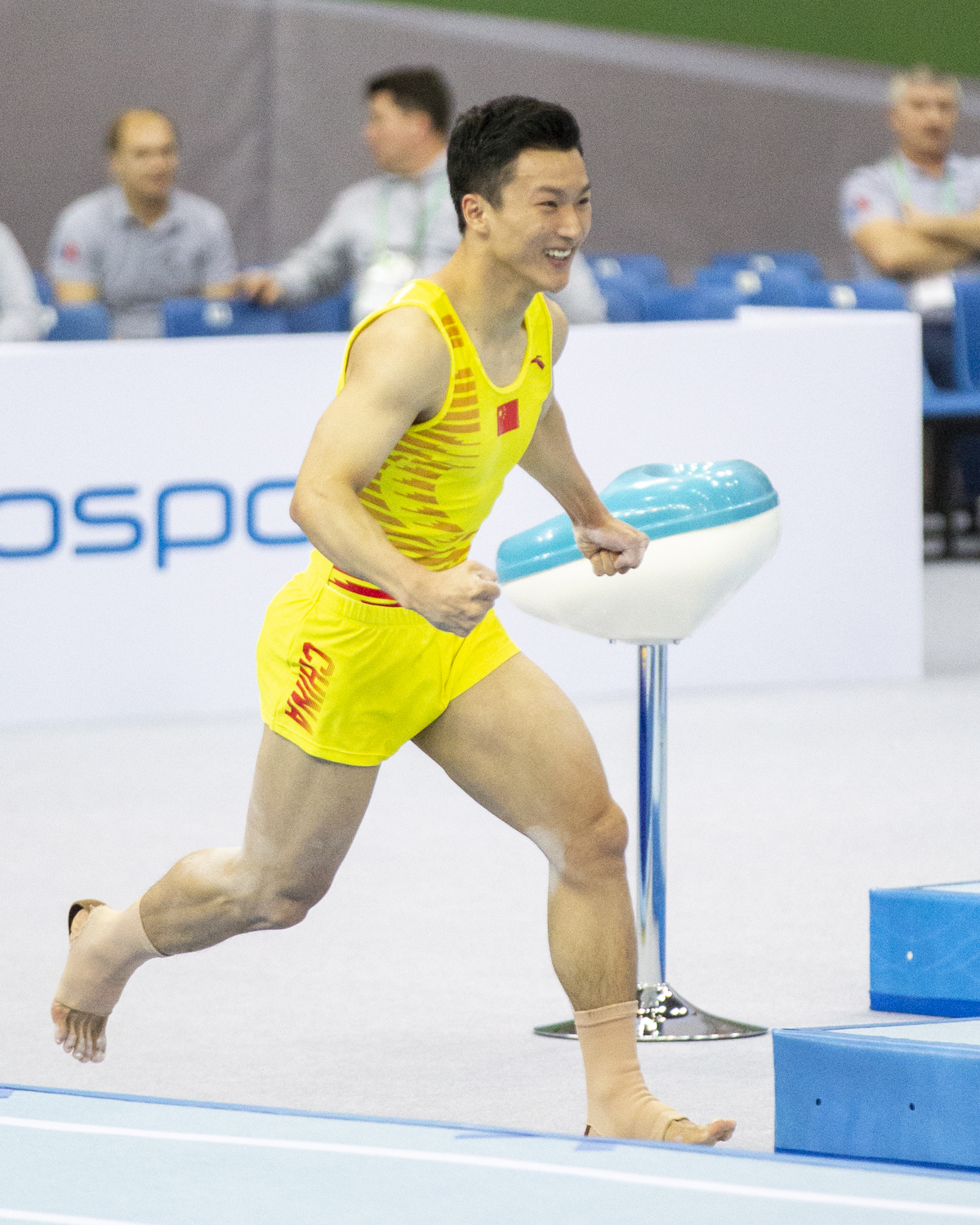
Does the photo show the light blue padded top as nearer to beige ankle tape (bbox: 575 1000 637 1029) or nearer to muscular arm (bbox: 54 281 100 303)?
beige ankle tape (bbox: 575 1000 637 1029)

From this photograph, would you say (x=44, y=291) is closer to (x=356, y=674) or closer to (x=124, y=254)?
(x=124, y=254)

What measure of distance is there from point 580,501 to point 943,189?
696 centimetres

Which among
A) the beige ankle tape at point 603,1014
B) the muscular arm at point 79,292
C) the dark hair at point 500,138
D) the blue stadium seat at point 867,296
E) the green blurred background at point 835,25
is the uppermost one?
the green blurred background at point 835,25

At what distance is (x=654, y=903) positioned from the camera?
4.00 meters

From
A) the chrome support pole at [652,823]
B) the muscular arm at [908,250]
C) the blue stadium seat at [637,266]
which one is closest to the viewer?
the chrome support pole at [652,823]

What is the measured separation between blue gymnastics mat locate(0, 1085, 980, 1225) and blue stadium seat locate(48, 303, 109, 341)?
15.7 ft

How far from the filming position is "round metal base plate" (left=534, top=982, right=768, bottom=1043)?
3912mm

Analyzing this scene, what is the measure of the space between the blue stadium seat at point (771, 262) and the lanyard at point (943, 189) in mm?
2580

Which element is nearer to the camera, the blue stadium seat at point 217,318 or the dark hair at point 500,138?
the dark hair at point 500,138

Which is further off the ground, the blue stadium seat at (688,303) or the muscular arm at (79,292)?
the blue stadium seat at (688,303)

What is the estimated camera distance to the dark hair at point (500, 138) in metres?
3.01

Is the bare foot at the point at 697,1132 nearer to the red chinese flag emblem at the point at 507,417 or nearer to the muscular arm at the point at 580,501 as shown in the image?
the muscular arm at the point at 580,501

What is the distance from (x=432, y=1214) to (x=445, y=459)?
3.35 feet

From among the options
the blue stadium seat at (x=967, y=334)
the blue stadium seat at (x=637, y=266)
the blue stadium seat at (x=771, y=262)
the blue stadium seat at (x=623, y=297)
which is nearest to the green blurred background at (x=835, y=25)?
the blue stadium seat at (x=771, y=262)
